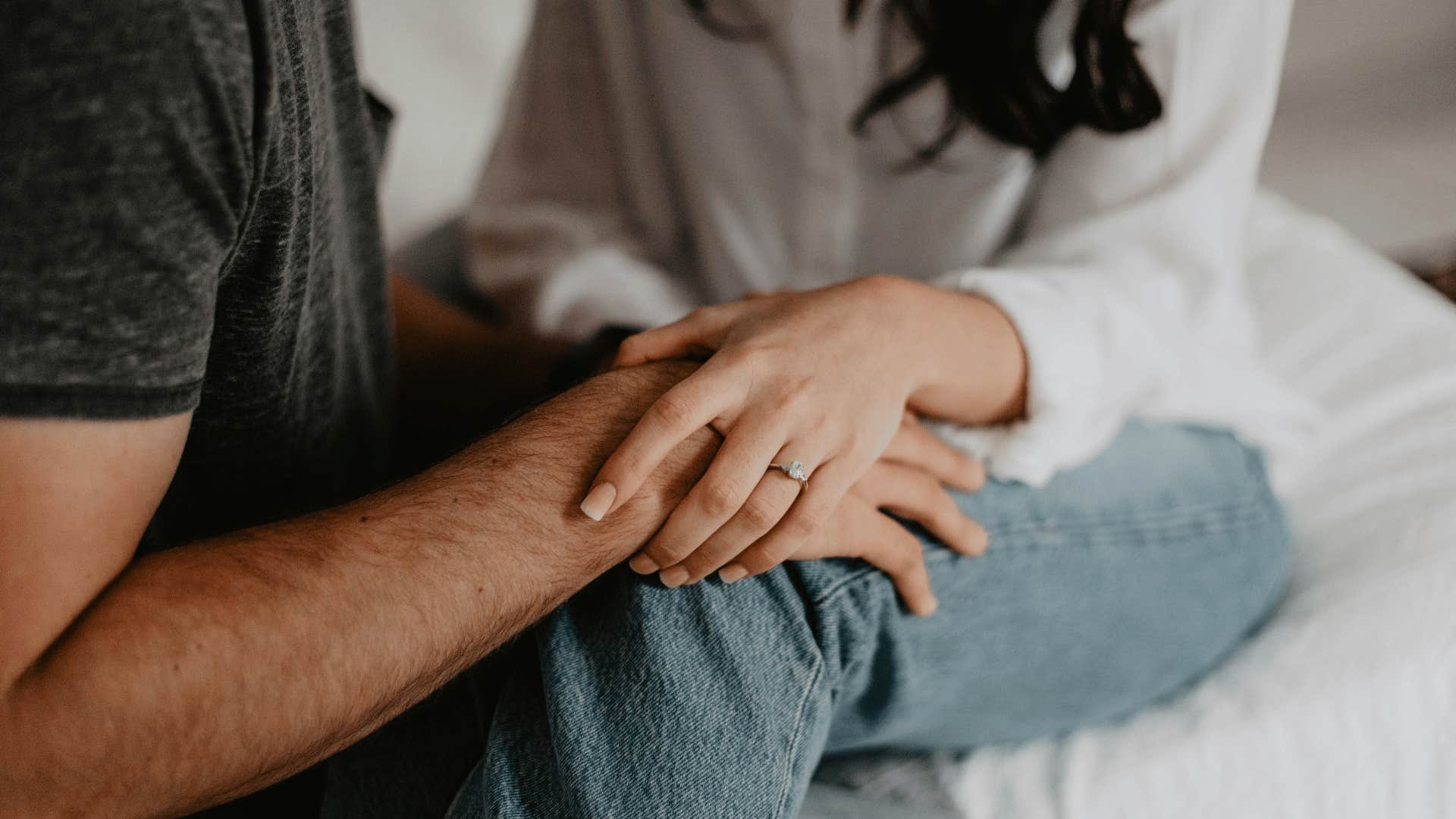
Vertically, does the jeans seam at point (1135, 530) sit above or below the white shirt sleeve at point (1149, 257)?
below

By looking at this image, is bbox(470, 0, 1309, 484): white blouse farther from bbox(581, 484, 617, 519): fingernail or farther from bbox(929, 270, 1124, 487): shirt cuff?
bbox(581, 484, 617, 519): fingernail

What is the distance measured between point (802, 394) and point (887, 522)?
0.10 m

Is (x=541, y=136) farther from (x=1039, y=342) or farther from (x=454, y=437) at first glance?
(x=1039, y=342)

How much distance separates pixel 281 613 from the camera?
41cm

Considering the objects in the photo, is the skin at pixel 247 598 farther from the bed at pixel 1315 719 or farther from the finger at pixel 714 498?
the bed at pixel 1315 719

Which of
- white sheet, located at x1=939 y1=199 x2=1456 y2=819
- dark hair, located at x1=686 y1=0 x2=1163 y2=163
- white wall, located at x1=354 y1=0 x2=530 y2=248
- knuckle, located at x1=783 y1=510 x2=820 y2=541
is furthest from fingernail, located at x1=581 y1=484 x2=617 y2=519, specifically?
white wall, located at x1=354 y1=0 x2=530 y2=248

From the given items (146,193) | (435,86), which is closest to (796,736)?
(146,193)

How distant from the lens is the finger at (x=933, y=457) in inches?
24.0

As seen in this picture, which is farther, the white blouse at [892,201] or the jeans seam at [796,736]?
the white blouse at [892,201]

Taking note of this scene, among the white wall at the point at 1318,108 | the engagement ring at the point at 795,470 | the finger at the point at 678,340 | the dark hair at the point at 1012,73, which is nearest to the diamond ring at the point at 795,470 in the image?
the engagement ring at the point at 795,470

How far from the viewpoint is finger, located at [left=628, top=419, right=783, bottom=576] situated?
1.67ft

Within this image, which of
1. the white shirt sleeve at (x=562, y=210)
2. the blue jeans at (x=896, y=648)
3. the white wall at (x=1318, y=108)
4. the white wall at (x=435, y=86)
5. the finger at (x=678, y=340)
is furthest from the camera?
the white wall at (x=435, y=86)

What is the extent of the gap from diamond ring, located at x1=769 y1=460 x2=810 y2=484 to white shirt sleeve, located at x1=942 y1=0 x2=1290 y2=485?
18 cm

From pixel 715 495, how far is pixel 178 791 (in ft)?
0.88
